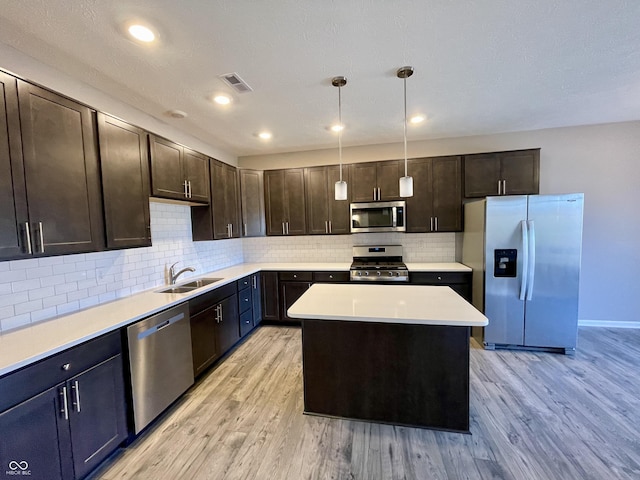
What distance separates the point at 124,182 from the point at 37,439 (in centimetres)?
169

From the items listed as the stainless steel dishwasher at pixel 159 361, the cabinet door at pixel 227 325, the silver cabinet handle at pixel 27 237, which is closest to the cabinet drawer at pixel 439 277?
the cabinet door at pixel 227 325

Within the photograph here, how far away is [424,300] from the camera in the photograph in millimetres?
2100

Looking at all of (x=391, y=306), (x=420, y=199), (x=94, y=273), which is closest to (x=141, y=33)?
(x=94, y=273)

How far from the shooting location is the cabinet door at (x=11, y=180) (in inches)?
55.7

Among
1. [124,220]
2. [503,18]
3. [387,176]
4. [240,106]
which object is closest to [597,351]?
[387,176]

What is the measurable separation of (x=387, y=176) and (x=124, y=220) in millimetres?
3225

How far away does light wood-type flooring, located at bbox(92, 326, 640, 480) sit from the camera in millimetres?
1642

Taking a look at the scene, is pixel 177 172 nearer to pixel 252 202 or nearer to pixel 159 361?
pixel 252 202

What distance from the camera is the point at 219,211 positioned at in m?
3.48

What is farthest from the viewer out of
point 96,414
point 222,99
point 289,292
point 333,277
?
point 289,292

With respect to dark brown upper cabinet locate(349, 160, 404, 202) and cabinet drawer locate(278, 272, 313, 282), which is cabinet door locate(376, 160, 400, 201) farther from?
cabinet drawer locate(278, 272, 313, 282)

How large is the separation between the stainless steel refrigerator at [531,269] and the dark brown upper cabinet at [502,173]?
630 mm

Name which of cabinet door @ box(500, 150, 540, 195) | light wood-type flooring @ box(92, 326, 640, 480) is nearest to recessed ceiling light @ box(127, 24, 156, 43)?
light wood-type flooring @ box(92, 326, 640, 480)

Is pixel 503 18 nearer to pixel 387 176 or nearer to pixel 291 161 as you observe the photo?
pixel 387 176
